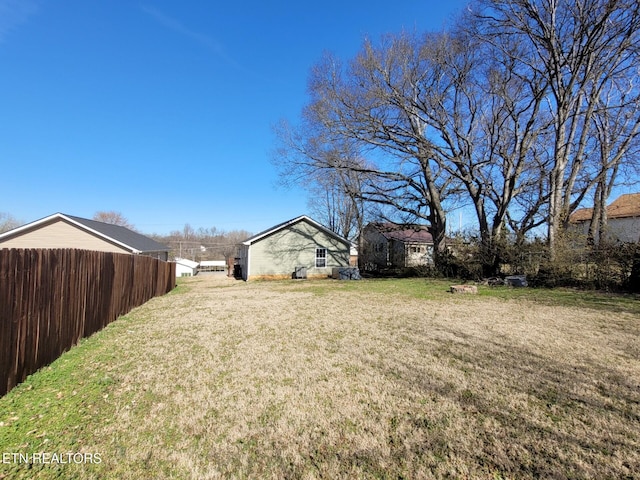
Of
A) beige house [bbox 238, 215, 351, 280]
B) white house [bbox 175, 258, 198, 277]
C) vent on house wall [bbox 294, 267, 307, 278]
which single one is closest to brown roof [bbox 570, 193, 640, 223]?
beige house [bbox 238, 215, 351, 280]

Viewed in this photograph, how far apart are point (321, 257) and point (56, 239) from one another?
47.8 ft

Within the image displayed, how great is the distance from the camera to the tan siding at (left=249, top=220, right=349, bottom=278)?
19.0m

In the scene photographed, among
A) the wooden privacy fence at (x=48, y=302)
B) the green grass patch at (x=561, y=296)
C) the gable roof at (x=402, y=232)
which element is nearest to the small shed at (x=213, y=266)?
the gable roof at (x=402, y=232)

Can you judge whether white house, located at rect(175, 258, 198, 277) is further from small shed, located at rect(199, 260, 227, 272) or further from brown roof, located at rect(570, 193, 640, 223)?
brown roof, located at rect(570, 193, 640, 223)

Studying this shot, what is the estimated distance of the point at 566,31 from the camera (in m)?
12.3

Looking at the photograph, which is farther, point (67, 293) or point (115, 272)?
point (115, 272)

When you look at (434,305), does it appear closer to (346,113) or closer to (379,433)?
(379,433)

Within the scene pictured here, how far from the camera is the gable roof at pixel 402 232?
21.0 meters

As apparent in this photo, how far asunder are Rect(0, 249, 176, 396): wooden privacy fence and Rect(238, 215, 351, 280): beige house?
38.1 feet

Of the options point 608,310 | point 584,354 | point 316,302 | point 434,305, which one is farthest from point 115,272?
point 608,310

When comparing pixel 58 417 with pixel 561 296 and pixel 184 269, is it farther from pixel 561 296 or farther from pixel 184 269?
pixel 184 269

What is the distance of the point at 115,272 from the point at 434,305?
794 centimetres

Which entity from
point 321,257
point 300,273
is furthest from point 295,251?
point 321,257

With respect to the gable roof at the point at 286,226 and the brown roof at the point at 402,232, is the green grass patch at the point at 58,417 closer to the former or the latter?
the gable roof at the point at 286,226
